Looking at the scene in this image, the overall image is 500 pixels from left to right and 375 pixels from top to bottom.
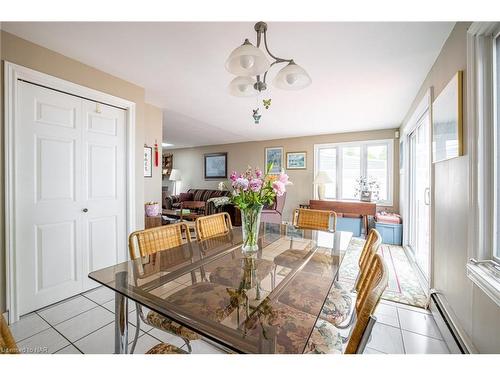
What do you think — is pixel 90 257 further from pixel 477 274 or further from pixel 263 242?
pixel 477 274

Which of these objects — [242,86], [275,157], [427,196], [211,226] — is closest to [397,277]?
[427,196]

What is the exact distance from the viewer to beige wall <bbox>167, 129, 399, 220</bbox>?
477cm

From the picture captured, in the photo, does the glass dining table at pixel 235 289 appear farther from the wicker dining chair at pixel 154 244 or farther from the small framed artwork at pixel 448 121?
the small framed artwork at pixel 448 121

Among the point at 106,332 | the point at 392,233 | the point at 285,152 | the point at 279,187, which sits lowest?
the point at 106,332

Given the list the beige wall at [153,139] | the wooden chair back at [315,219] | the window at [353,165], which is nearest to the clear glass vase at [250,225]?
the wooden chair back at [315,219]

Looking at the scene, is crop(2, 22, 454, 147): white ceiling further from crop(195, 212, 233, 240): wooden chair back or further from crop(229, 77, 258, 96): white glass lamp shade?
crop(195, 212, 233, 240): wooden chair back

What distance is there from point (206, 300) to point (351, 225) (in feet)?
13.0

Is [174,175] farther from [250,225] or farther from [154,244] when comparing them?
[250,225]

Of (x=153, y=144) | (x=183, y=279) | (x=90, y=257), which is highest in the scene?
(x=153, y=144)

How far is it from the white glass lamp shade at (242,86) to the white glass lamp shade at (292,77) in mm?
191

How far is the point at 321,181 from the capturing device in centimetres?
485

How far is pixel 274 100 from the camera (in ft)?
10.0

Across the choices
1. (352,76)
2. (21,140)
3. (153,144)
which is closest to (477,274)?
(352,76)
